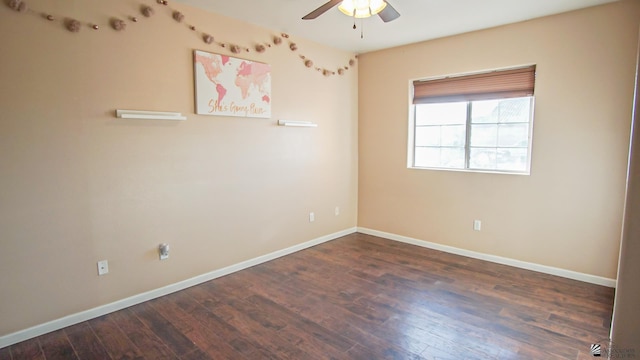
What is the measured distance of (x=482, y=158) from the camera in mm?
3996

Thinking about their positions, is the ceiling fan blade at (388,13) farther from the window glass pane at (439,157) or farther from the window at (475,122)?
the window glass pane at (439,157)

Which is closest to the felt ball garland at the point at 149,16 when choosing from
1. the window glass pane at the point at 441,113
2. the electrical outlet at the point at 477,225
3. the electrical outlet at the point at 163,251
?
the window glass pane at the point at 441,113

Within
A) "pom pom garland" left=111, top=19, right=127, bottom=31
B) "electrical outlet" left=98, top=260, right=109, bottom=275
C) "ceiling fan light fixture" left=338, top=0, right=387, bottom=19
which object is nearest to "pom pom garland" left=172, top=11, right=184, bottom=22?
"pom pom garland" left=111, top=19, right=127, bottom=31

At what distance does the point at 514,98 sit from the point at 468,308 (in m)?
2.31

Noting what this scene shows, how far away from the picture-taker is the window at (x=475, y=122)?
12.0 feet

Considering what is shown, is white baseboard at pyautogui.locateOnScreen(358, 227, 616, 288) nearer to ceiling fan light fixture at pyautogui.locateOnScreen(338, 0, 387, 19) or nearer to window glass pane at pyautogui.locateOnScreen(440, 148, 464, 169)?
window glass pane at pyautogui.locateOnScreen(440, 148, 464, 169)

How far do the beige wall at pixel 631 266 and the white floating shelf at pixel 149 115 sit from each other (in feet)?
9.86

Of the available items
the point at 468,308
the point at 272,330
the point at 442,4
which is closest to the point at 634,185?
the point at 468,308

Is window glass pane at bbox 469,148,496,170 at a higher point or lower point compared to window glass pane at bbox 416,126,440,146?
lower

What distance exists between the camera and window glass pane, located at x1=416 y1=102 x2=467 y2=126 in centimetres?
414

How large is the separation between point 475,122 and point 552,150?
0.87 metres

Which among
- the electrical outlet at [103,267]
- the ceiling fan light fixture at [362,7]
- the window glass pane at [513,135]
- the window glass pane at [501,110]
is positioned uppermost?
the ceiling fan light fixture at [362,7]

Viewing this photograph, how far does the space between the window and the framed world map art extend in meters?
2.02

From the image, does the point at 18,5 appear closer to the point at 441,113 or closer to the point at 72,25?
the point at 72,25
